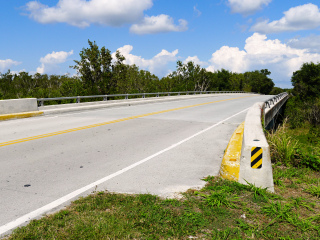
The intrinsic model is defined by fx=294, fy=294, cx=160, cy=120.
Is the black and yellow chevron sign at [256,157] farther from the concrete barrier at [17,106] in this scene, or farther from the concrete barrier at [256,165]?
the concrete barrier at [17,106]

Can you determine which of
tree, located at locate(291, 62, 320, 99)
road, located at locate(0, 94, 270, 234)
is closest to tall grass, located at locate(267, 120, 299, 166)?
road, located at locate(0, 94, 270, 234)

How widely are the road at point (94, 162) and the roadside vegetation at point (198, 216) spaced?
420 millimetres

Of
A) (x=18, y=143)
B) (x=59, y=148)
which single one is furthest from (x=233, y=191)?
(x=18, y=143)

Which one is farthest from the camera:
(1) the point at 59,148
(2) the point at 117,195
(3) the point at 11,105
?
(3) the point at 11,105

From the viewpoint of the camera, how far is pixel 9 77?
94.4m

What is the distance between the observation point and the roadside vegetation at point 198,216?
3.71 meters

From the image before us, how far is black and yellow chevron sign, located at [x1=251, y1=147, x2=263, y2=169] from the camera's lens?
5.35m

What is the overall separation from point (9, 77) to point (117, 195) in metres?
102

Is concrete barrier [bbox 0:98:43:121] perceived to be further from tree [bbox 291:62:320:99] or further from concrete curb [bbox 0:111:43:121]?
tree [bbox 291:62:320:99]

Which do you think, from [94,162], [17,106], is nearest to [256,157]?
[94,162]

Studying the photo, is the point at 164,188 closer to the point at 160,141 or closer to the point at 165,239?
the point at 165,239

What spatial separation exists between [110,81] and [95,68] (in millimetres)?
2938

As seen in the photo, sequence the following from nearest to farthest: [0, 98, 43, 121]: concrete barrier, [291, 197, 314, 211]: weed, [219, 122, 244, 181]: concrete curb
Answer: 1. [291, 197, 314, 211]: weed
2. [219, 122, 244, 181]: concrete curb
3. [0, 98, 43, 121]: concrete barrier

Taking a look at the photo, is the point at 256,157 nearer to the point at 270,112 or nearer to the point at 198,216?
the point at 198,216
